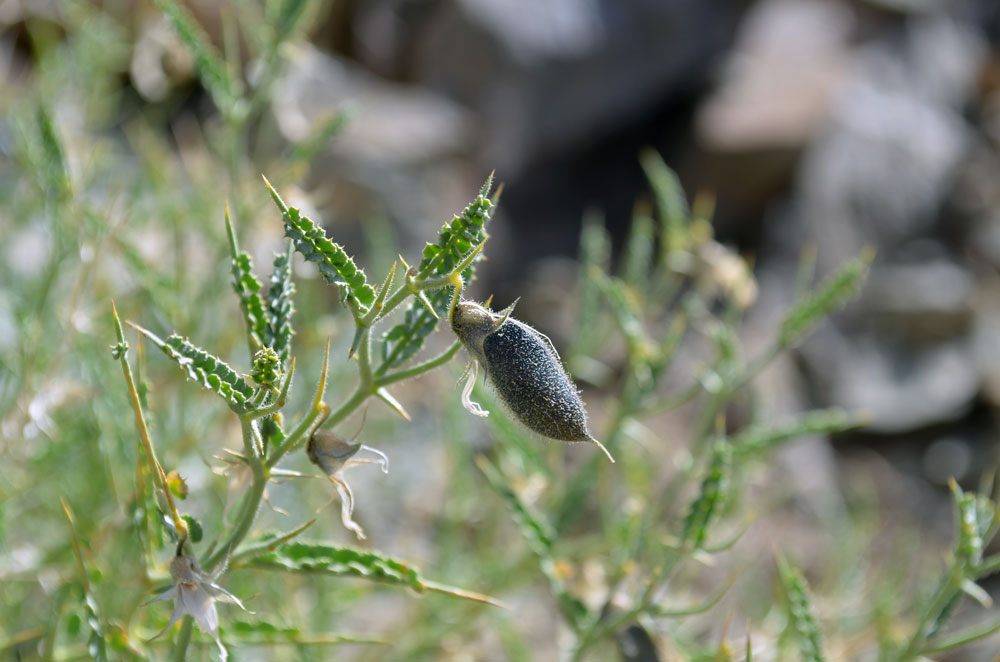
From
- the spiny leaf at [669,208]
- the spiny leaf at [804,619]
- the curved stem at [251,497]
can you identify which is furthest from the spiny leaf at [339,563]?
the spiny leaf at [669,208]

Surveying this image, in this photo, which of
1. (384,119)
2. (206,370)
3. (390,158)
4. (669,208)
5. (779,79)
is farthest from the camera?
A: (779,79)

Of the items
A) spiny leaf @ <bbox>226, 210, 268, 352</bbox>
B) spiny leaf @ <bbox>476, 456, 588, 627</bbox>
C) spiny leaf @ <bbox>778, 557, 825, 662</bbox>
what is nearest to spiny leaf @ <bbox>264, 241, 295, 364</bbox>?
spiny leaf @ <bbox>226, 210, 268, 352</bbox>

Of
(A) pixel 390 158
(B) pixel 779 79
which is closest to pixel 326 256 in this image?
(A) pixel 390 158

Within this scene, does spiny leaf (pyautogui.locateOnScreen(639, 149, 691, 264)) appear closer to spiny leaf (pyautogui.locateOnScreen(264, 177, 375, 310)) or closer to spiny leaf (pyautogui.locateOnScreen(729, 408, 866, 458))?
spiny leaf (pyautogui.locateOnScreen(729, 408, 866, 458))

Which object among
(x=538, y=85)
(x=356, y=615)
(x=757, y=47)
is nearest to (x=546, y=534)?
(x=356, y=615)

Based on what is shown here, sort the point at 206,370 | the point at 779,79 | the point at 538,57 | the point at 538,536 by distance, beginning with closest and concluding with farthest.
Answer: the point at 206,370 → the point at 538,536 → the point at 538,57 → the point at 779,79

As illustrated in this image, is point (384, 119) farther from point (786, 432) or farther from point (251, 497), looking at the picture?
point (251, 497)
